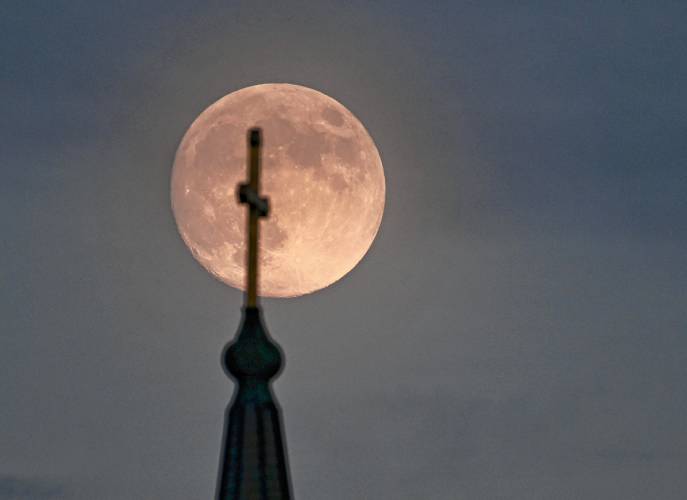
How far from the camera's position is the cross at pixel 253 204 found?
80000 millimetres

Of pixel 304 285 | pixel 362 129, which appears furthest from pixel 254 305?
pixel 362 129

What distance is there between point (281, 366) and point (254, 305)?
2191 mm

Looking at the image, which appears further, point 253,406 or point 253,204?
point 253,406

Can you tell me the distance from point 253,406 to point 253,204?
6604mm

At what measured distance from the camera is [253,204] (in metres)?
80.0

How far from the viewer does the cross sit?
3150 inches

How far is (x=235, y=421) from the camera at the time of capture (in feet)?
265

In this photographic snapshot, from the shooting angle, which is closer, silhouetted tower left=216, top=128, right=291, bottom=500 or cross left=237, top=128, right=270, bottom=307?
silhouetted tower left=216, top=128, right=291, bottom=500

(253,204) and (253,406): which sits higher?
(253,204)

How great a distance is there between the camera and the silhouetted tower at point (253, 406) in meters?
79.8

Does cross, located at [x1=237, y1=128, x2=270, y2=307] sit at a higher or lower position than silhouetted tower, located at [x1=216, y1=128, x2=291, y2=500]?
higher

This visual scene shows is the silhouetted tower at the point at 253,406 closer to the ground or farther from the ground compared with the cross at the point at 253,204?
closer to the ground

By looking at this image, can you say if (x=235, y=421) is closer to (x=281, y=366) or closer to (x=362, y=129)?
(x=281, y=366)

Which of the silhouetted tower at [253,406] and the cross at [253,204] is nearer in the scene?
the silhouetted tower at [253,406]
